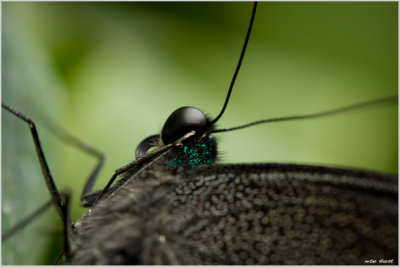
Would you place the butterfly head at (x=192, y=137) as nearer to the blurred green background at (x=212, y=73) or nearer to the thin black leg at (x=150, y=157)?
the thin black leg at (x=150, y=157)

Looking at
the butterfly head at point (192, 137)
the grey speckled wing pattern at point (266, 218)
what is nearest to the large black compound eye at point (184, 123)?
the butterfly head at point (192, 137)

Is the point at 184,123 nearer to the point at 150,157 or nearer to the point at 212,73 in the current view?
the point at 150,157

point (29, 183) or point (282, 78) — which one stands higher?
point (282, 78)

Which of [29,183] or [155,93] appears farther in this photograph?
[155,93]

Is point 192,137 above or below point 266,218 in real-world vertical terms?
above

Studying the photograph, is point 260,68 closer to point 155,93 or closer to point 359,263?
point 155,93

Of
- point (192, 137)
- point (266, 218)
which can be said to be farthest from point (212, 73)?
point (266, 218)

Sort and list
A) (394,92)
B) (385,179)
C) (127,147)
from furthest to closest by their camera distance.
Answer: (394,92), (127,147), (385,179)

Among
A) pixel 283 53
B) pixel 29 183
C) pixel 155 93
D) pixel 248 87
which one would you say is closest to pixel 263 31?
pixel 283 53
